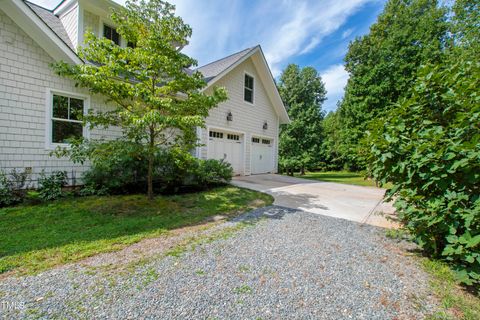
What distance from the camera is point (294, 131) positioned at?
18.6 meters

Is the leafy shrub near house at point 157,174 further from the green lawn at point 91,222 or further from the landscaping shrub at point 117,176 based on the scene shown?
the green lawn at point 91,222

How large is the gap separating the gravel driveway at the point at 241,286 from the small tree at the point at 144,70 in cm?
278

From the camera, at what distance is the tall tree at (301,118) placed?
1644 centimetres

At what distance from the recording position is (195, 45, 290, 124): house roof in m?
9.77

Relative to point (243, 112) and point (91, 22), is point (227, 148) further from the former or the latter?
point (91, 22)

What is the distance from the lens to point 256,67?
11.9 metres

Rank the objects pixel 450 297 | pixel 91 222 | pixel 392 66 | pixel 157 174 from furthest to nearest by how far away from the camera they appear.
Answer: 1. pixel 392 66
2. pixel 157 174
3. pixel 91 222
4. pixel 450 297

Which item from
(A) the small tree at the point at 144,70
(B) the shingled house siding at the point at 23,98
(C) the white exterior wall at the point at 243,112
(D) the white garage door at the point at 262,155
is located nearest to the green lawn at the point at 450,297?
(A) the small tree at the point at 144,70

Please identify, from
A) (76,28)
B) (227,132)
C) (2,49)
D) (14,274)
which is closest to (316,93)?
(227,132)

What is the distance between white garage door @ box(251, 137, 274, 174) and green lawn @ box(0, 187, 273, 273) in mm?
5649

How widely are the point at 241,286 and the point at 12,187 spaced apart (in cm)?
645

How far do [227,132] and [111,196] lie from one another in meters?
6.07

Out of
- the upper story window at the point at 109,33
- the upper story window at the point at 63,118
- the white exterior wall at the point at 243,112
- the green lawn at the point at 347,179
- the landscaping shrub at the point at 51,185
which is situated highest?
the upper story window at the point at 109,33

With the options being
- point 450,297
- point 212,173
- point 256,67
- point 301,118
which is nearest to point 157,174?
point 212,173
